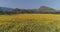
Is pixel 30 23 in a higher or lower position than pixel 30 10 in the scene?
lower

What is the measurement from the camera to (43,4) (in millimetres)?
1830

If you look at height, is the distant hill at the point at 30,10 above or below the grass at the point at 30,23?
above

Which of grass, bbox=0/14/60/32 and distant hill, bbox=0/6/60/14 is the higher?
distant hill, bbox=0/6/60/14

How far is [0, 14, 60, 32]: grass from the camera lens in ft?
5.86

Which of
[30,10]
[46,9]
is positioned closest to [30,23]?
[30,10]

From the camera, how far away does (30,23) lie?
1.83 meters

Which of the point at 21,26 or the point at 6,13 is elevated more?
the point at 6,13

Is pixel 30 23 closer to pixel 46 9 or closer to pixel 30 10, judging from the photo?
pixel 30 10

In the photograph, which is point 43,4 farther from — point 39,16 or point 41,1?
point 39,16

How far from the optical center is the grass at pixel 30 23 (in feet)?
5.86

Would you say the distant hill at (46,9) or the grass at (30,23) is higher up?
the distant hill at (46,9)

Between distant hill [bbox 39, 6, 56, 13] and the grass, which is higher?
distant hill [bbox 39, 6, 56, 13]

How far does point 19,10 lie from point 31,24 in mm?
265

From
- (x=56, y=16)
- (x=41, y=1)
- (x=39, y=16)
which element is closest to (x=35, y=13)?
(x=39, y=16)
